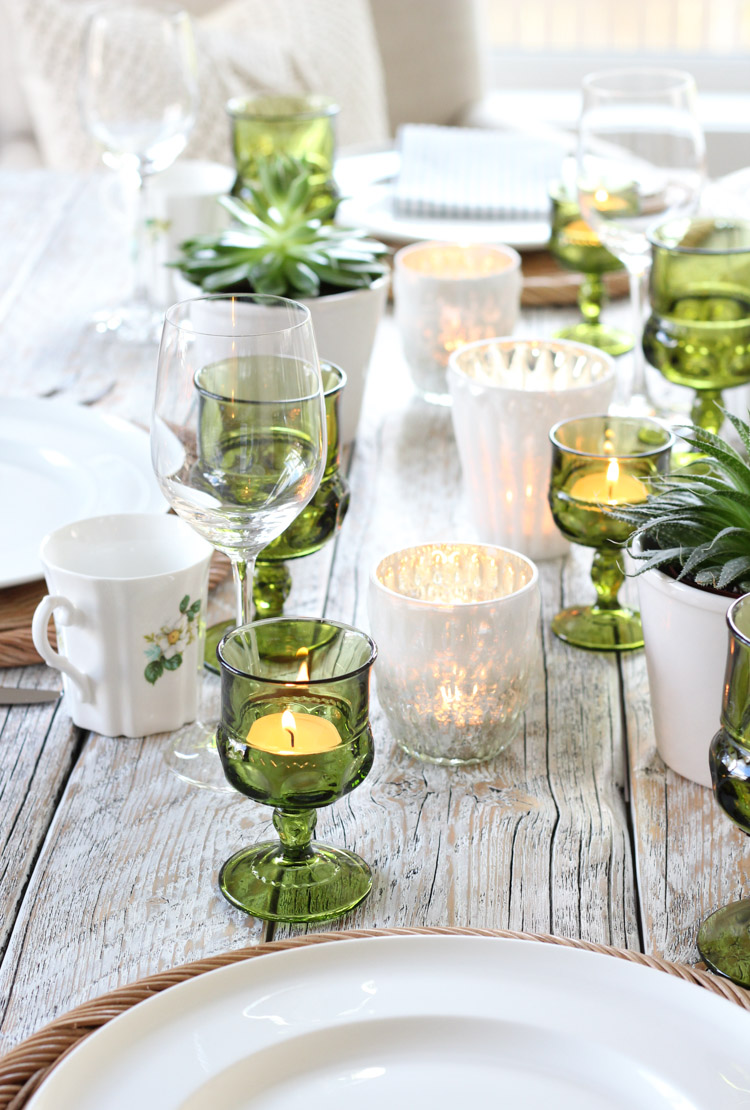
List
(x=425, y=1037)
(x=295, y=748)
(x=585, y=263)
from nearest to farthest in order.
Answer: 1. (x=425, y=1037)
2. (x=295, y=748)
3. (x=585, y=263)

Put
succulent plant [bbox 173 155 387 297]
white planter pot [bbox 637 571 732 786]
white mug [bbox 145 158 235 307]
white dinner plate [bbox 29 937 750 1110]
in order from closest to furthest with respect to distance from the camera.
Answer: white dinner plate [bbox 29 937 750 1110], white planter pot [bbox 637 571 732 786], succulent plant [bbox 173 155 387 297], white mug [bbox 145 158 235 307]

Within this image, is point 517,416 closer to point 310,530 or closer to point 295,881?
point 310,530

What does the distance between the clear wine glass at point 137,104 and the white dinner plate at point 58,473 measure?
0.29 m

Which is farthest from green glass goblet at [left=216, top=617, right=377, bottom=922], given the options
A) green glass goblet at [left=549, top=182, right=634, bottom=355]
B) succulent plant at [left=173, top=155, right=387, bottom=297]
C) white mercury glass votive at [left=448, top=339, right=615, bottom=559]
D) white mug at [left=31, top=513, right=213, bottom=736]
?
green glass goblet at [left=549, top=182, right=634, bottom=355]

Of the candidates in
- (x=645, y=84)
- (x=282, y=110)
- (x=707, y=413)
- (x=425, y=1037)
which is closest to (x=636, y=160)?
(x=645, y=84)

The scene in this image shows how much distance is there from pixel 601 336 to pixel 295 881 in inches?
34.5

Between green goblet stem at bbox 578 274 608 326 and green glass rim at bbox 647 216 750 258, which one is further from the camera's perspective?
green goblet stem at bbox 578 274 608 326

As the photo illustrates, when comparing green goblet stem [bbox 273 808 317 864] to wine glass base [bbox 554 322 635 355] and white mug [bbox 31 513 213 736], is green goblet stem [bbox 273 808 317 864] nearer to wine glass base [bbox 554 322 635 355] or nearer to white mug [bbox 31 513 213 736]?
white mug [bbox 31 513 213 736]

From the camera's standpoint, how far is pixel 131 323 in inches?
55.5

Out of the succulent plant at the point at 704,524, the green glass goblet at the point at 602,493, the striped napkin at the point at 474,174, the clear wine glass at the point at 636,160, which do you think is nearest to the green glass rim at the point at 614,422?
the green glass goblet at the point at 602,493

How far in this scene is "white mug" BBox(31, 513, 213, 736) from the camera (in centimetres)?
74

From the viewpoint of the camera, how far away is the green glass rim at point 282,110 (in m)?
1.44

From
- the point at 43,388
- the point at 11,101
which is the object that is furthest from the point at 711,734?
the point at 11,101

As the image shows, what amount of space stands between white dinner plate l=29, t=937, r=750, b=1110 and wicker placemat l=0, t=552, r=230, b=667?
0.39 metres
